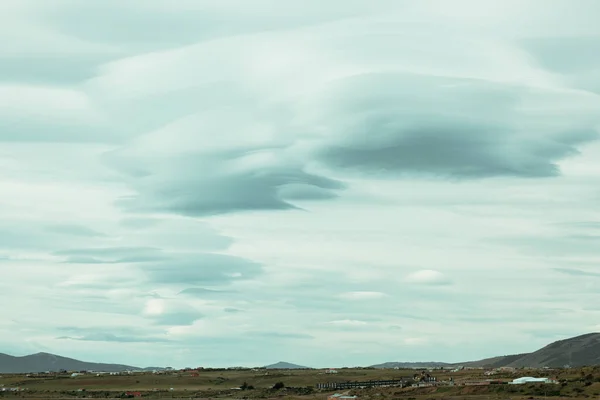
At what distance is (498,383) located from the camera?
184 m

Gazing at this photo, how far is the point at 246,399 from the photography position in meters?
200

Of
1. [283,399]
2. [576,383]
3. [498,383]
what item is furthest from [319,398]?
[576,383]

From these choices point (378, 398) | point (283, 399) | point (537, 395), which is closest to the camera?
point (537, 395)

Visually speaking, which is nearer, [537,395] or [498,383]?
[537,395]

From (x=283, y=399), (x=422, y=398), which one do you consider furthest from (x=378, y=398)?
(x=283, y=399)

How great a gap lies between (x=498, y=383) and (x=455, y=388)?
34.1 ft

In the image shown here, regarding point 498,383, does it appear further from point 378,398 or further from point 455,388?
point 378,398

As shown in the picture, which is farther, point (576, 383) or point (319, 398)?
point (319, 398)

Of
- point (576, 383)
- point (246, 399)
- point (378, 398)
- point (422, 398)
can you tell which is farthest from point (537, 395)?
point (246, 399)

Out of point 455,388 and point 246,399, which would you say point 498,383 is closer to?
point 455,388

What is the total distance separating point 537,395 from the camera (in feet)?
532

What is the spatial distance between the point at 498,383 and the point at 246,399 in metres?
60.2

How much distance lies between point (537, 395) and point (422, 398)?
77.7 feet

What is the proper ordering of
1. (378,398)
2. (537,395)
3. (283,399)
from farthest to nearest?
(283,399)
(378,398)
(537,395)
